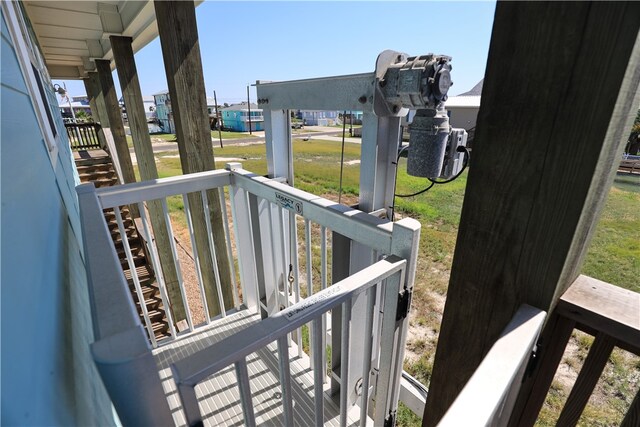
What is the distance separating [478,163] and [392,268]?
0.43 m

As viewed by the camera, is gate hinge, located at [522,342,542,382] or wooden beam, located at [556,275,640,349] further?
gate hinge, located at [522,342,542,382]

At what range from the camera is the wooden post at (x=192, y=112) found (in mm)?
1758

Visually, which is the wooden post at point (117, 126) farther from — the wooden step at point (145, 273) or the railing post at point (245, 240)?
the railing post at point (245, 240)

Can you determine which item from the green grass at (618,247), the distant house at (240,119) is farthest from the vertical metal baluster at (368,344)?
the distant house at (240,119)

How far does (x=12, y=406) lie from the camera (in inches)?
13.5

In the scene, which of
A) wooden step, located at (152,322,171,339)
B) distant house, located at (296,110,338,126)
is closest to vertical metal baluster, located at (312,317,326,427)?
wooden step, located at (152,322,171,339)

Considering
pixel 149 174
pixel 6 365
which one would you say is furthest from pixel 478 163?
pixel 149 174

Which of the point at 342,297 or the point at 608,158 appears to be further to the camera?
the point at 342,297

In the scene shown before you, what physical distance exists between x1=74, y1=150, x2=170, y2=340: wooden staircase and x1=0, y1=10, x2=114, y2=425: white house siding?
3.46m

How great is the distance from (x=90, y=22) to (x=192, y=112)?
3.01 meters

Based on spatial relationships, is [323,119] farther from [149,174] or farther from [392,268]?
[392,268]

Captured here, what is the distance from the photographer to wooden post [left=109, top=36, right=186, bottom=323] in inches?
140

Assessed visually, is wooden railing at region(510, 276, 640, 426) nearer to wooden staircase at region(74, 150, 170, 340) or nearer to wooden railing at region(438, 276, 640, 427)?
wooden railing at region(438, 276, 640, 427)

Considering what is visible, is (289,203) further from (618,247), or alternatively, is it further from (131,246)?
(618,247)
